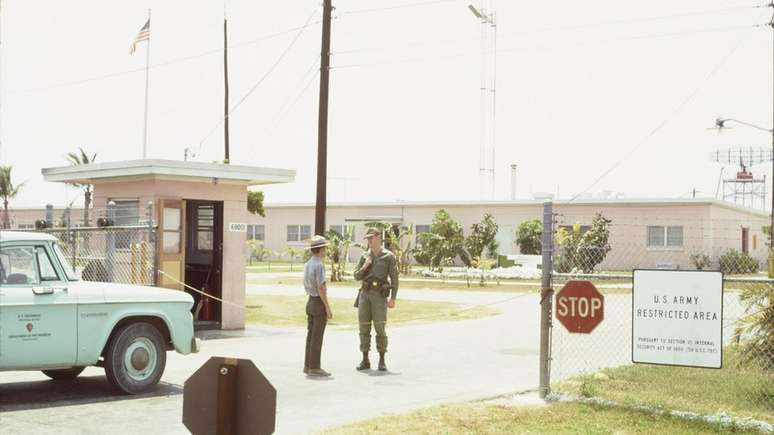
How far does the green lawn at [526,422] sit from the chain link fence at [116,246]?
829cm

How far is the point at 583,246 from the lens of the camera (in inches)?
1452

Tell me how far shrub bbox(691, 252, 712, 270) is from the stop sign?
3232cm

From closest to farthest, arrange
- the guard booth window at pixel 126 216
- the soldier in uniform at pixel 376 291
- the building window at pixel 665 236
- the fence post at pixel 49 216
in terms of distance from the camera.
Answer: the soldier in uniform at pixel 376 291
the fence post at pixel 49 216
the guard booth window at pixel 126 216
the building window at pixel 665 236

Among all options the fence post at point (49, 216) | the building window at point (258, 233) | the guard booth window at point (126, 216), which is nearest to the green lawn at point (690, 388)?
the guard booth window at point (126, 216)

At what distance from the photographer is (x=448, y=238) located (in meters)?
42.1

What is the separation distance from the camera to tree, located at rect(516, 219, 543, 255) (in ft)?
151

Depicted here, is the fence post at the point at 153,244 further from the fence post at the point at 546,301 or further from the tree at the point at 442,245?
the tree at the point at 442,245

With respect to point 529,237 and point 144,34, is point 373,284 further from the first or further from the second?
point 529,237

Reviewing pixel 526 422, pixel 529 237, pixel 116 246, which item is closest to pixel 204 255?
pixel 116 246

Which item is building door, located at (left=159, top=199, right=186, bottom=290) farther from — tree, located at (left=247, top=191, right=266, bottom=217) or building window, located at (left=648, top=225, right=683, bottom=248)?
building window, located at (left=648, top=225, right=683, bottom=248)

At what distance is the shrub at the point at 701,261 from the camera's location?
40263 millimetres

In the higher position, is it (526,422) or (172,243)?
(172,243)

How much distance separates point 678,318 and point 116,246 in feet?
34.9

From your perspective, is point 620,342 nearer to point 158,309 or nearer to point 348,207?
point 158,309
